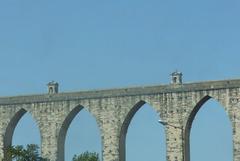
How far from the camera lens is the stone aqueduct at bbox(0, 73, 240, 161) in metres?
111

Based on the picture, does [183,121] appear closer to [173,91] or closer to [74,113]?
[173,91]

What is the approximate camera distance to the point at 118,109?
383 ft

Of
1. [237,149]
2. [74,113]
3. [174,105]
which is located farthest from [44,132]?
[237,149]

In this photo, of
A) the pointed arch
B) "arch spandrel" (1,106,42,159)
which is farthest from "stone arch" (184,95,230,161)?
"arch spandrel" (1,106,42,159)

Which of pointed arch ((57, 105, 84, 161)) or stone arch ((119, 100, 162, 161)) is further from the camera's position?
pointed arch ((57, 105, 84, 161))

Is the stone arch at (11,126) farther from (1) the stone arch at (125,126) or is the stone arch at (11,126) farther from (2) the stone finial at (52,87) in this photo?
→ (1) the stone arch at (125,126)

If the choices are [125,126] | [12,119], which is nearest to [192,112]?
[125,126]

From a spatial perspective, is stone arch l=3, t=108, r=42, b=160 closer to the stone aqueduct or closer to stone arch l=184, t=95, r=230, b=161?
the stone aqueduct

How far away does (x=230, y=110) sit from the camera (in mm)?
110188

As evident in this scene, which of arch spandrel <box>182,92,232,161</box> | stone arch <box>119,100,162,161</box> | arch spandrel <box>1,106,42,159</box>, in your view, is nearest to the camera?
arch spandrel <box>182,92,232,161</box>

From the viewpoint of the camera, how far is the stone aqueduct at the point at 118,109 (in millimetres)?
111250

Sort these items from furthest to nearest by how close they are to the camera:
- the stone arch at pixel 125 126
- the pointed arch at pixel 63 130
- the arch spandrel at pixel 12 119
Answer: the arch spandrel at pixel 12 119, the pointed arch at pixel 63 130, the stone arch at pixel 125 126

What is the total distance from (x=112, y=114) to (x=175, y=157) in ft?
31.2

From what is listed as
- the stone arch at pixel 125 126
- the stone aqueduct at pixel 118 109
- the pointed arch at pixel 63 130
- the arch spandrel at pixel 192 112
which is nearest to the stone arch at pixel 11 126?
the stone aqueduct at pixel 118 109
